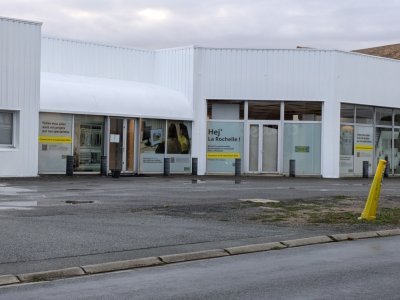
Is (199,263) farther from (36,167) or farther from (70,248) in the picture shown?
(36,167)

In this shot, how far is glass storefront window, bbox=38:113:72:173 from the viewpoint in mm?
25578

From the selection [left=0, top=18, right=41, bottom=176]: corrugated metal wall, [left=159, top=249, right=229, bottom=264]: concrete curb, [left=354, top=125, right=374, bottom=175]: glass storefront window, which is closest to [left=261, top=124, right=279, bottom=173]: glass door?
[left=354, top=125, right=374, bottom=175]: glass storefront window

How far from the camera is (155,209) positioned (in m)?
14.3

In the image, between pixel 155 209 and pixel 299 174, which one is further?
pixel 299 174

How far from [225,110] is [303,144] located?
393cm

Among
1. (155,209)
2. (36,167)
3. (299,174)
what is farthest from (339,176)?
(155,209)

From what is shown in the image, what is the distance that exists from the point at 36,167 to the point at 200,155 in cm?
791


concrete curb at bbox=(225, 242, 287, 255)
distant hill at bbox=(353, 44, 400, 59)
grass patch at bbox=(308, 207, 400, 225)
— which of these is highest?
distant hill at bbox=(353, 44, 400, 59)

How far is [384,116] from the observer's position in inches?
1289

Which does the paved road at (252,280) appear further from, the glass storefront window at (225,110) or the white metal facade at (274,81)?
the glass storefront window at (225,110)

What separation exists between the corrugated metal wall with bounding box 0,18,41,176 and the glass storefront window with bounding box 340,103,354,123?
13976 mm

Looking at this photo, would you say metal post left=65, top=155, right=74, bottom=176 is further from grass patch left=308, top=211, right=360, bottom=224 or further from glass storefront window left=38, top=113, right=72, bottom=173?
grass patch left=308, top=211, right=360, bottom=224

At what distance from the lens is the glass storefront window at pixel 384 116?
32344mm

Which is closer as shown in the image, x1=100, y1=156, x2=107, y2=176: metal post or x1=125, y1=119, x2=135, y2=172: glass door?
x1=100, y1=156, x2=107, y2=176: metal post
